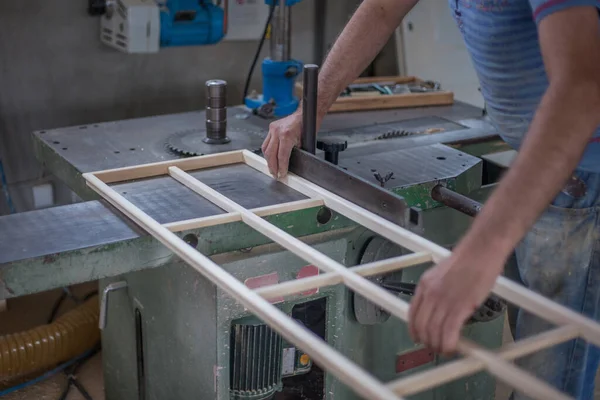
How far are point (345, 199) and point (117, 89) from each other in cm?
137

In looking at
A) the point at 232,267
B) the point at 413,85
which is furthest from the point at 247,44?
the point at 232,267

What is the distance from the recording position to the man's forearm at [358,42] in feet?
5.25

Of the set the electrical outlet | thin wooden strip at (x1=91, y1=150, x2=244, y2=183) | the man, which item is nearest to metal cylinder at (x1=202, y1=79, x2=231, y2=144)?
thin wooden strip at (x1=91, y1=150, x2=244, y2=183)

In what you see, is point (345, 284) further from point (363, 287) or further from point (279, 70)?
point (279, 70)

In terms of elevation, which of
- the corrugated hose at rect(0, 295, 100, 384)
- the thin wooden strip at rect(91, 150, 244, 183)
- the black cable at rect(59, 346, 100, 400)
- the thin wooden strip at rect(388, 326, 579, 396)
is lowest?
the black cable at rect(59, 346, 100, 400)

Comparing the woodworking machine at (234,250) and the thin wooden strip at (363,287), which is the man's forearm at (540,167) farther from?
the woodworking machine at (234,250)

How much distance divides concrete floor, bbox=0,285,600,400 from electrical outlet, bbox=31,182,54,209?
0.31 meters

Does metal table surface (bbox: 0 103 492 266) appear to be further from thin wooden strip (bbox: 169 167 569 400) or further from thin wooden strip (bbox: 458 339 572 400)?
thin wooden strip (bbox: 458 339 572 400)

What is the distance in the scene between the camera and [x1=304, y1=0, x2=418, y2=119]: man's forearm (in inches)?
63.1

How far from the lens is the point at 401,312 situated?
1.04 metres

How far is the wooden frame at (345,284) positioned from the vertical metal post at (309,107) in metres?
0.07

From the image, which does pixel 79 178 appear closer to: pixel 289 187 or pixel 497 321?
pixel 289 187

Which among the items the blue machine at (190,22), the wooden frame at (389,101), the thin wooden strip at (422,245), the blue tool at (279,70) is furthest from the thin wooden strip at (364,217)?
the blue machine at (190,22)

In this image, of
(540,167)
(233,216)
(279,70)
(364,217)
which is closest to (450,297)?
(540,167)
